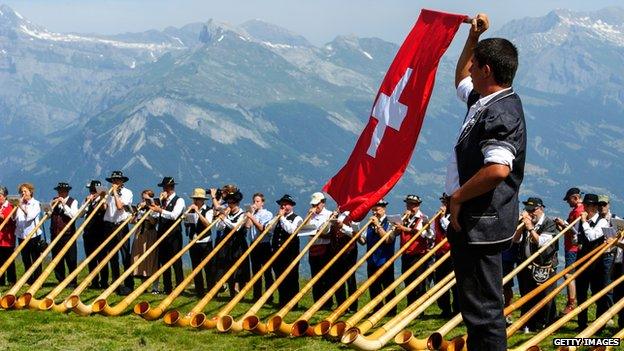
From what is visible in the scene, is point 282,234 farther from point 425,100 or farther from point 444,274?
point 425,100

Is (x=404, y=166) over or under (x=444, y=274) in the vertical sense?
over

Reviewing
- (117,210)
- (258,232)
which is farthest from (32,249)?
(258,232)

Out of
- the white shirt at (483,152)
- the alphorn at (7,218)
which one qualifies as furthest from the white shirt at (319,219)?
the white shirt at (483,152)

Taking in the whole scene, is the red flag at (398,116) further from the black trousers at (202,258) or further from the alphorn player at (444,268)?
the black trousers at (202,258)

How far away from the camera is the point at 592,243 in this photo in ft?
52.2

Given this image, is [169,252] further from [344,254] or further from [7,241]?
[344,254]

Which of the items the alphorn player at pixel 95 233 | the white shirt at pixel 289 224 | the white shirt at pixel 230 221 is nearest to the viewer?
the white shirt at pixel 289 224

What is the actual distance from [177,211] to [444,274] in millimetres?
5789

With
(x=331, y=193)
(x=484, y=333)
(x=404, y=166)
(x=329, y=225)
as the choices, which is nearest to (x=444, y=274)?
(x=329, y=225)

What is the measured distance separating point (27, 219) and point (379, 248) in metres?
7.80

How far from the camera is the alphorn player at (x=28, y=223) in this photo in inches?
A: 823

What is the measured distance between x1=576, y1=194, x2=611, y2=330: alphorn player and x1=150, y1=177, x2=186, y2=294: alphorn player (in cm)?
806

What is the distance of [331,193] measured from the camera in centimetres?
1280

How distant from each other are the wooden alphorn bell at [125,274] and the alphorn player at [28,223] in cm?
292
